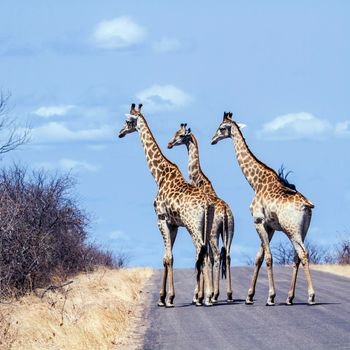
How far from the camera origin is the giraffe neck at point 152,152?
22.2 metres

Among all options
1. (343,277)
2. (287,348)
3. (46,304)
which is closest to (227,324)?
(287,348)

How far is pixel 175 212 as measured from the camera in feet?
68.5

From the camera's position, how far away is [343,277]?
99.0 ft

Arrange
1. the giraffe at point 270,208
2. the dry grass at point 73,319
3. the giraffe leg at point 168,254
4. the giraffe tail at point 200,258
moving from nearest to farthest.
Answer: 1. the dry grass at point 73,319
2. the giraffe tail at point 200,258
3. the giraffe at point 270,208
4. the giraffe leg at point 168,254

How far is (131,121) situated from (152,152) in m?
0.97

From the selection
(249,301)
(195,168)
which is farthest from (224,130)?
(249,301)

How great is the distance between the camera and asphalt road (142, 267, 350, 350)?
14648mm

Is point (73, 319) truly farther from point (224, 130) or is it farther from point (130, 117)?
point (224, 130)

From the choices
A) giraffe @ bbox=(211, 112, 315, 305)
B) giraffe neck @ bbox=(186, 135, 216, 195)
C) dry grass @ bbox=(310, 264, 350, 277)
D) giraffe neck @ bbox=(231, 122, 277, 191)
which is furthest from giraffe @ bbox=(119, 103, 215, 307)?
dry grass @ bbox=(310, 264, 350, 277)

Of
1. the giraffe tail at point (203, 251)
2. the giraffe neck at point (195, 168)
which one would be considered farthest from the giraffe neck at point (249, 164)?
the giraffe tail at point (203, 251)

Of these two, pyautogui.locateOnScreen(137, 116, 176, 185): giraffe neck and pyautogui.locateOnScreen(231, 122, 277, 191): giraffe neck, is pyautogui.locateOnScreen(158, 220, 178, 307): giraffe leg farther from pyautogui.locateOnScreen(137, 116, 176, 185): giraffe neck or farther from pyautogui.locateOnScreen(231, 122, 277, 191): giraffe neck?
pyautogui.locateOnScreen(231, 122, 277, 191): giraffe neck

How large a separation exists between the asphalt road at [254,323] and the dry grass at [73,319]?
1.65 feet

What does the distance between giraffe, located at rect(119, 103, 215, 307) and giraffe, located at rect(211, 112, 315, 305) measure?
1.00 metres

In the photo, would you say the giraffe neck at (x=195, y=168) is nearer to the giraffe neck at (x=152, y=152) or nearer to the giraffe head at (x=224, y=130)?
the giraffe head at (x=224, y=130)
